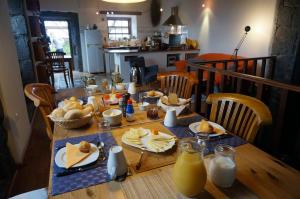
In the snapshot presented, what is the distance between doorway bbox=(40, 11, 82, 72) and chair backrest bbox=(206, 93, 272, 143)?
22.9 ft

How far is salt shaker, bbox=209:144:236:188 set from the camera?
77 centimetres

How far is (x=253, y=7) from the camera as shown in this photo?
3984mm

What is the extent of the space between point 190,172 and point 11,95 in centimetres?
223

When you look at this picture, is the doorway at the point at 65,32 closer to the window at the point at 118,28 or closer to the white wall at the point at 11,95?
the window at the point at 118,28

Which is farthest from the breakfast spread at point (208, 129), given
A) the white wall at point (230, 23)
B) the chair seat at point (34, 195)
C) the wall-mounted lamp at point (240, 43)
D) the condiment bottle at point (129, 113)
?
the wall-mounted lamp at point (240, 43)

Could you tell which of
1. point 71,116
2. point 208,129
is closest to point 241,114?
point 208,129

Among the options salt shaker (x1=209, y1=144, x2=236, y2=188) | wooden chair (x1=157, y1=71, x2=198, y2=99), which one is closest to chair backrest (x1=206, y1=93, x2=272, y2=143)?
salt shaker (x1=209, y1=144, x2=236, y2=188)

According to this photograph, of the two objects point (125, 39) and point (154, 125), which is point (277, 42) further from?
point (125, 39)

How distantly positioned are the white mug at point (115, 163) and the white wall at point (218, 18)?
3861 mm

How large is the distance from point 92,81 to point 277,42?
278 cm

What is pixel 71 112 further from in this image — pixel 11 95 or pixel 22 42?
pixel 22 42

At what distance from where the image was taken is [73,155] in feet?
3.15

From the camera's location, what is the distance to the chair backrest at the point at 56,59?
5.29m

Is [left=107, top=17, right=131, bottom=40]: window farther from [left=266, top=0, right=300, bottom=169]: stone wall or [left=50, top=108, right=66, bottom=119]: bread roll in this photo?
[left=50, top=108, right=66, bottom=119]: bread roll
